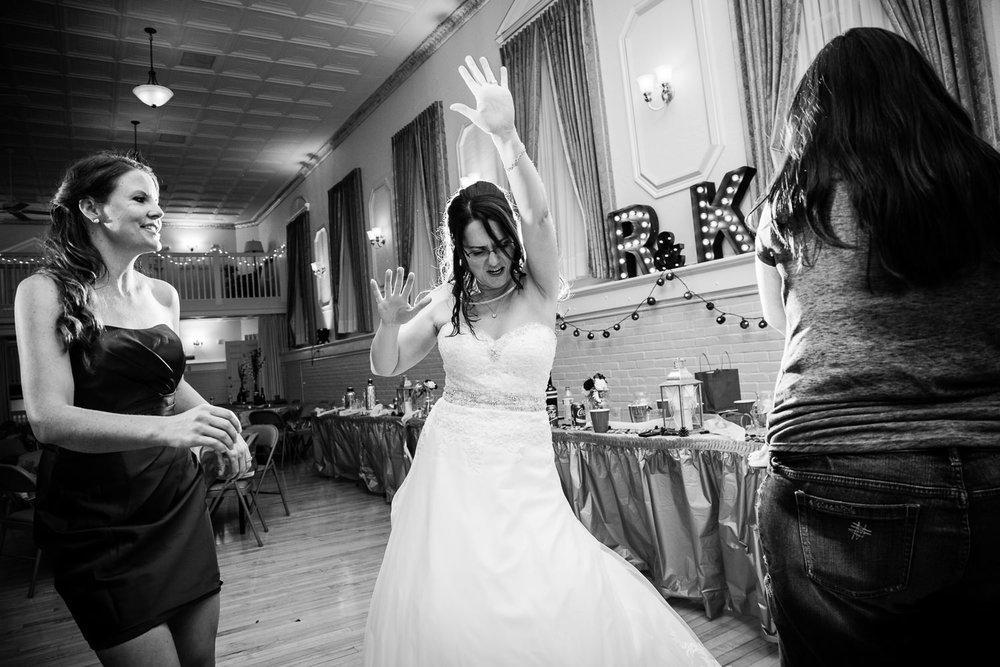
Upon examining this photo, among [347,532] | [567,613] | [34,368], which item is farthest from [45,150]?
[567,613]

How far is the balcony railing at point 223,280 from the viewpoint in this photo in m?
13.8

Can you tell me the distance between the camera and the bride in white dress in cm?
129

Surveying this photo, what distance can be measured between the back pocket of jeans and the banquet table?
1.73 metres

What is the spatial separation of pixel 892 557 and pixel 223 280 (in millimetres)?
15137

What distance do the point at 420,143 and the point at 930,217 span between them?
7.99m

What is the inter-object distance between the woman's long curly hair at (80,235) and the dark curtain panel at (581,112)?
13.9 ft

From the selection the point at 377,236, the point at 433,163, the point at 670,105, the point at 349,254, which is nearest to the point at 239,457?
the point at 670,105

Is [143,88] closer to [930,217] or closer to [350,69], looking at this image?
[350,69]

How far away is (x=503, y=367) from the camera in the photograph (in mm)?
1646

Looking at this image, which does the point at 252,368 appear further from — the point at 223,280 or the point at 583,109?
the point at 583,109

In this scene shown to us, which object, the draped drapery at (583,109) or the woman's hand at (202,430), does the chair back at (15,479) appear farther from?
the draped drapery at (583,109)

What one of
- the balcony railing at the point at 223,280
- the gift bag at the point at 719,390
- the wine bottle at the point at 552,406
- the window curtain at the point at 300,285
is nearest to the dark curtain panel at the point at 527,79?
the wine bottle at the point at 552,406

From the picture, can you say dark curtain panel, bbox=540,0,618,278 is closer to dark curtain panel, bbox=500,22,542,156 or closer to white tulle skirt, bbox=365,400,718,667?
dark curtain panel, bbox=500,22,542,156

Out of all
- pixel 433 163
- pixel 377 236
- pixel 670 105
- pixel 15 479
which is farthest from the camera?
pixel 377 236
